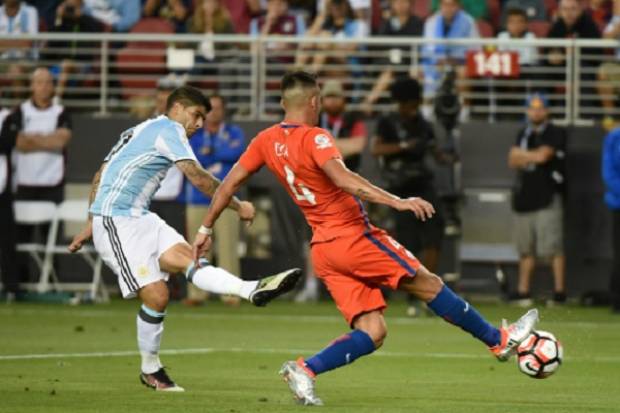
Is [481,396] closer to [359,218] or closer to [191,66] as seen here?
[359,218]

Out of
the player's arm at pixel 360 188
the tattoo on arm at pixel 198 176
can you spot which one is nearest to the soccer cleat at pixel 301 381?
the player's arm at pixel 360 188

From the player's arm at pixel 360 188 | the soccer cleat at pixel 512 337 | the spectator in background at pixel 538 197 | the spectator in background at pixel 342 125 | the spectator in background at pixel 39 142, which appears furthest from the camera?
the spectator in background at pixel 39 142

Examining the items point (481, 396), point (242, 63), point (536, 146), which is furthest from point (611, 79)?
point (481, 396)

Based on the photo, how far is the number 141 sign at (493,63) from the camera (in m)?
22.4

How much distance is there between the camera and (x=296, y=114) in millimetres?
11133

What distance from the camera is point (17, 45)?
2462 cm

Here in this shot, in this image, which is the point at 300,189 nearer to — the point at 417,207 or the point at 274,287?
the point at 274,287

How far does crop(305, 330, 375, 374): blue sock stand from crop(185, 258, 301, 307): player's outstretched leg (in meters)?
0.71

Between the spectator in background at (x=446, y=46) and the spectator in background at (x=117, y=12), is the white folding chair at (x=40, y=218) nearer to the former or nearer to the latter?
the spectator in background at (x=117, y=12)

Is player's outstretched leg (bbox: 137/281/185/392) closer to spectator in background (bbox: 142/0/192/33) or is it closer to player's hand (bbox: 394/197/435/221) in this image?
player's hand (bbox: 394/197/435/221)

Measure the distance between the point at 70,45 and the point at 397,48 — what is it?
4.87m

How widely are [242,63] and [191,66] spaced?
3.97 feet

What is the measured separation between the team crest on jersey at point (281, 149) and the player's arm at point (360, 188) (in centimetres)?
41

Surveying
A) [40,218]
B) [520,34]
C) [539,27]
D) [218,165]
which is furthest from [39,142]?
[539,27]
